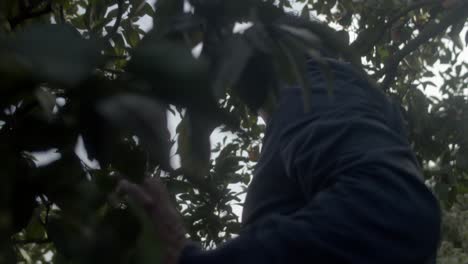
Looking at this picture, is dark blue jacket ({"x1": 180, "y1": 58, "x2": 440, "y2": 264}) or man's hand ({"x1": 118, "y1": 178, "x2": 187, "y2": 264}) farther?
dark blue jacket ({"x1": 180, "y1": 58, "x2": 440, "y2": 264})

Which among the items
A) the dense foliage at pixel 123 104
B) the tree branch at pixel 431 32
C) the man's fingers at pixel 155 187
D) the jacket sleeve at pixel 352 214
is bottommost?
the tree branch at pixel 431 32

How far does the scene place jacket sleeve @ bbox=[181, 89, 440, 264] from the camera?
894 millimetres

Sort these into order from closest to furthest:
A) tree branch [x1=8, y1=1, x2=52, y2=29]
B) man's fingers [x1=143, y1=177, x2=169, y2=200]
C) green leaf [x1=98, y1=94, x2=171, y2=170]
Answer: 1. green leaf [x1=98, y1=94, x2=171, y2=170]
2. man's fingers [x1=143, y1=177, x2=169, y2=200]
3. tree branch [x1=8, y1=1, x2=52, y2=29]

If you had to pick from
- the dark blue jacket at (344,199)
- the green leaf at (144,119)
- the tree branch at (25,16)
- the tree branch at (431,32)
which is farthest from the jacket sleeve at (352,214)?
the tree branch at (431,32)

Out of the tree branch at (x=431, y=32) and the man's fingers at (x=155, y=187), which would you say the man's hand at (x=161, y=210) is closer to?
the man's fingers at (x=155, y=187)

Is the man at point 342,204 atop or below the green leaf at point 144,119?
below

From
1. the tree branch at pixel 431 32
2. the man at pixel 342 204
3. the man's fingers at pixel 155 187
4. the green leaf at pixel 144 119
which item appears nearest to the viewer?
the green leaf at pixel 144 119

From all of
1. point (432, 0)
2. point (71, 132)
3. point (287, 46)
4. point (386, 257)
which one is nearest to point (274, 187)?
point (386, 257)

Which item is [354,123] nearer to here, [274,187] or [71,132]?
[274,187]

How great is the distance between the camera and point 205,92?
18.5 inches

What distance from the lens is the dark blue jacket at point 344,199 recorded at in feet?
2.93

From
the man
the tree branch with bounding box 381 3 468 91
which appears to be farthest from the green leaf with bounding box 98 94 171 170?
the tree branch with bounding box 381 3 468 91

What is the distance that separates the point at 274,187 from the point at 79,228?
0.68m

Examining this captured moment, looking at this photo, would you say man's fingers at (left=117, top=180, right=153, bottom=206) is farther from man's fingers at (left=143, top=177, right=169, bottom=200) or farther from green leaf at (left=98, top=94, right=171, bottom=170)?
green leaf at (left=98, top=94, right=171, bottom=170)
